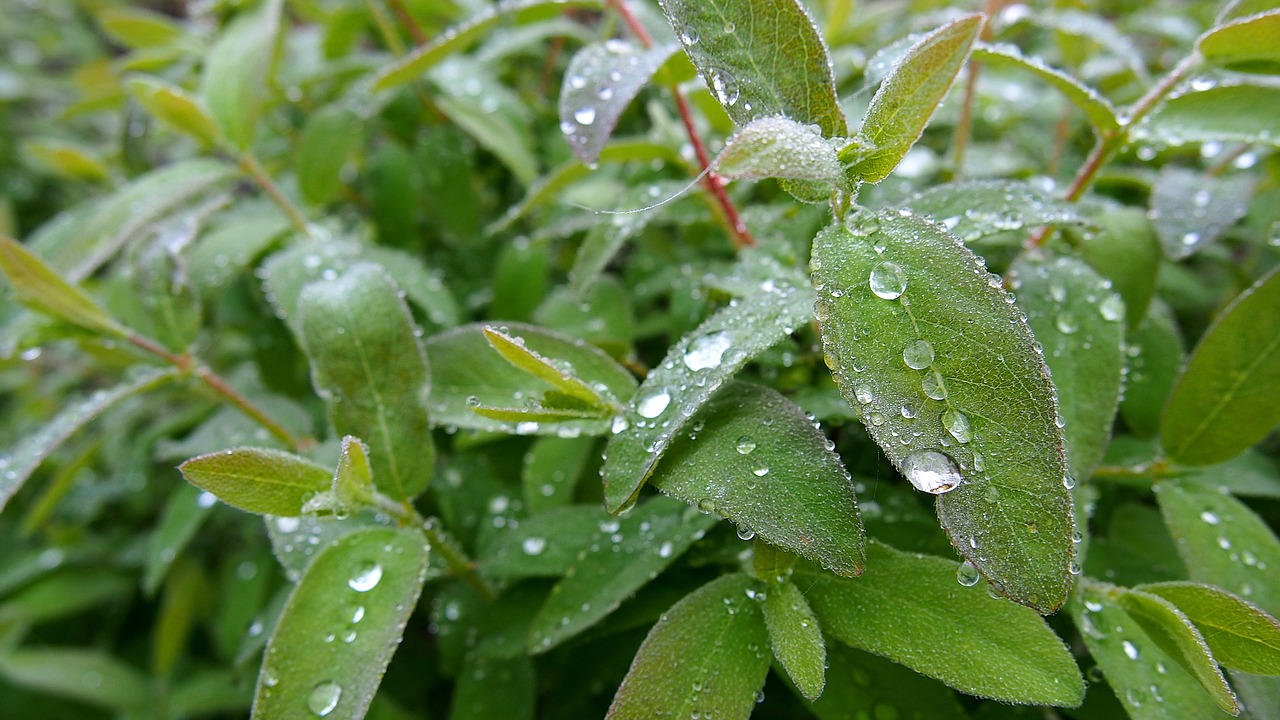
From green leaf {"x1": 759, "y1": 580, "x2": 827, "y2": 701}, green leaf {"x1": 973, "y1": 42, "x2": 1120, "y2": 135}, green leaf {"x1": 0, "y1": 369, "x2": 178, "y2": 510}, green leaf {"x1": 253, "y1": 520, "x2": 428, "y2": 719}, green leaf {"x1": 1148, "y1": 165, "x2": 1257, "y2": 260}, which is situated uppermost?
green leaf {"x1": 973, "y1": 42, "x2": 1120, "y2": 135}

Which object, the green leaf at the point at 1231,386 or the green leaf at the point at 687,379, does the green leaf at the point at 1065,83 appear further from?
the green leaf at the point at 687,379

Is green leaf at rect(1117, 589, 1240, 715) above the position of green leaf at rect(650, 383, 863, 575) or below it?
below

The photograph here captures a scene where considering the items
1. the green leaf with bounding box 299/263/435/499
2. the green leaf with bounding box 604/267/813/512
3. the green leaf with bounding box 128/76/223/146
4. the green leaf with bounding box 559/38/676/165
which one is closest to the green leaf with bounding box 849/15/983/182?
the green leaf with bounding box 604/267/813/512

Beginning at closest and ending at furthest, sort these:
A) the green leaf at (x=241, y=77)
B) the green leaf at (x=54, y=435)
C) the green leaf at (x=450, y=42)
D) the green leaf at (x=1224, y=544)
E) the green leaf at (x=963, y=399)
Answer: the green leaf at (x=963, y=399)
the green leaf at (x=1224, y=544)
the green leaf at (x=54, y=435)
the green leaf at (x=450, y=42)
the green leaf at (x=241, y=77)

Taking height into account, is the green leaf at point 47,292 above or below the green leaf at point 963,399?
below

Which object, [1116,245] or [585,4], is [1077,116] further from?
[585,4]

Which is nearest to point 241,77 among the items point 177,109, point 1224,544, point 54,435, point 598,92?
point 177,109

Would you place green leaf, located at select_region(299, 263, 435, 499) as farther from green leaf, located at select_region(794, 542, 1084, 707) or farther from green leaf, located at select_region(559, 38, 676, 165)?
green leaf, located at select_region(794, 542, 1084, 707)

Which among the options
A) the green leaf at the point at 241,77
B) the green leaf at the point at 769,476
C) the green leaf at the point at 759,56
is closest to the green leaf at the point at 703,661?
the green leaf at the point at 769,476

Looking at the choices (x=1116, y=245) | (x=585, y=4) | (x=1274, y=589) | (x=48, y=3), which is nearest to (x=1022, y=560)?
(x=1274, y=589)
